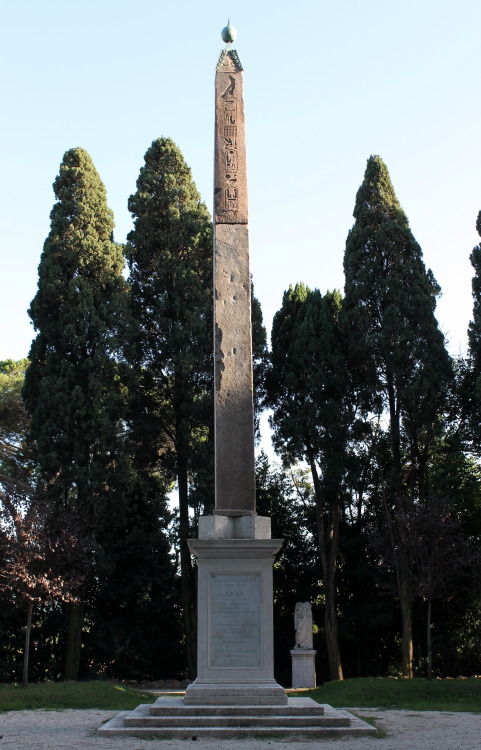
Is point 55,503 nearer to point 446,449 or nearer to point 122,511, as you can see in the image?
point 122,511

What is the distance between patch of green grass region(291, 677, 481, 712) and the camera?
42.2 ft

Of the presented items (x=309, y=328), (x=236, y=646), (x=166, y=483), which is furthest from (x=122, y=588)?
(x=236, y=646)

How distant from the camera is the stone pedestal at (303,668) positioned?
1834 centimetres

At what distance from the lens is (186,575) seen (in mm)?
21312

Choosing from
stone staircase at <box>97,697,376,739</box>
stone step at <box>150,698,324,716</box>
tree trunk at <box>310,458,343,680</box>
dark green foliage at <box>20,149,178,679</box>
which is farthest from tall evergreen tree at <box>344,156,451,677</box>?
stone staircase at <box>97,697,376,739</box>

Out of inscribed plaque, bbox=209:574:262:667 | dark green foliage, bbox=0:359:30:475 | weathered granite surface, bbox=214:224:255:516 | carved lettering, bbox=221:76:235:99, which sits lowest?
inscribed plaque, bbox=209:574:262:667

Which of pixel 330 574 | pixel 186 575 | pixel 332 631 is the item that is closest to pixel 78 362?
pixel 186 575

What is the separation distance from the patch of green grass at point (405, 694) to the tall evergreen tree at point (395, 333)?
3.98 metres

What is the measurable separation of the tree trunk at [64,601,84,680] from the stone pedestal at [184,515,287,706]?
1132cm

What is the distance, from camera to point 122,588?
21375 mm

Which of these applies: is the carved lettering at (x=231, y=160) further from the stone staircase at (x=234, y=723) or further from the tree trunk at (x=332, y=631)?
the tree trunk at (x=332, y=631)

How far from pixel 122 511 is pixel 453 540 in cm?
780

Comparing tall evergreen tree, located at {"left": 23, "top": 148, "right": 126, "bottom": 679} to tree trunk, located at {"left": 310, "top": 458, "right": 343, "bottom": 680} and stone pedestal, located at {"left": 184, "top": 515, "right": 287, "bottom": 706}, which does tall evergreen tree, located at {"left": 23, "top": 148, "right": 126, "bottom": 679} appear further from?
stone pedestal, located at {"left": 184, "top": 515, "right": 287, "bottom": 706}

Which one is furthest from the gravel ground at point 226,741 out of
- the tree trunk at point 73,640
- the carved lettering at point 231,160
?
the tree trunk at point 73,640
